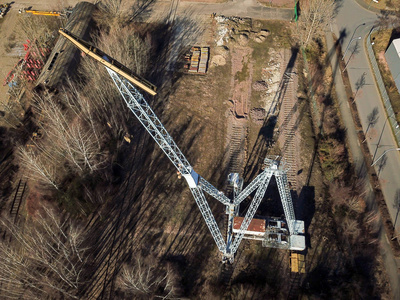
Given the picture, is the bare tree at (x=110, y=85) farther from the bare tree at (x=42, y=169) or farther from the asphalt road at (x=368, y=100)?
the asphalt road at (x=368, y=100)

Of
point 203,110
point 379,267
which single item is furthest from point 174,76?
point 379,267

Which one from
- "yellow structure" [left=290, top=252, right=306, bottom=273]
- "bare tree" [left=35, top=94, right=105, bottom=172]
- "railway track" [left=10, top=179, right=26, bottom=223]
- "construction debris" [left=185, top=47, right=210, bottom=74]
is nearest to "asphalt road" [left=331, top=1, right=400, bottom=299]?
"yellow structure" [left=290, top=252, right=306, bottom=273]

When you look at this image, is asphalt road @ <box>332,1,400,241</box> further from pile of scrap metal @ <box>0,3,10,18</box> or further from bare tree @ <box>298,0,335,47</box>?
pile of scrap metal @ <box>0,3,10,18</box>

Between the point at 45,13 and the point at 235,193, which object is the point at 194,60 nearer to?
the point at 235,193

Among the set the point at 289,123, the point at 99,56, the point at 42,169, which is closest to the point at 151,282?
the point at 42,169

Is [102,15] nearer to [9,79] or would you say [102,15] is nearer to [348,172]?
[9,79]

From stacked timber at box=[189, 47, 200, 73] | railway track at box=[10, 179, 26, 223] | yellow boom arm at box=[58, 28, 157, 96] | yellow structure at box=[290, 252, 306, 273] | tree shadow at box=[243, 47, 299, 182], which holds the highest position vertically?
stacked timber at box=[189, 47, 200, 73]

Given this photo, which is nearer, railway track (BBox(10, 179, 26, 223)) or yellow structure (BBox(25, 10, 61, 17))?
railway track (BBox(10, 179, 26, 223))

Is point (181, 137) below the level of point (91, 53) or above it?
above

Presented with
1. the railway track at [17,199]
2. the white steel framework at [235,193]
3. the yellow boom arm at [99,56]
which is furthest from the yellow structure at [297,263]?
the railway track at [17,199]
